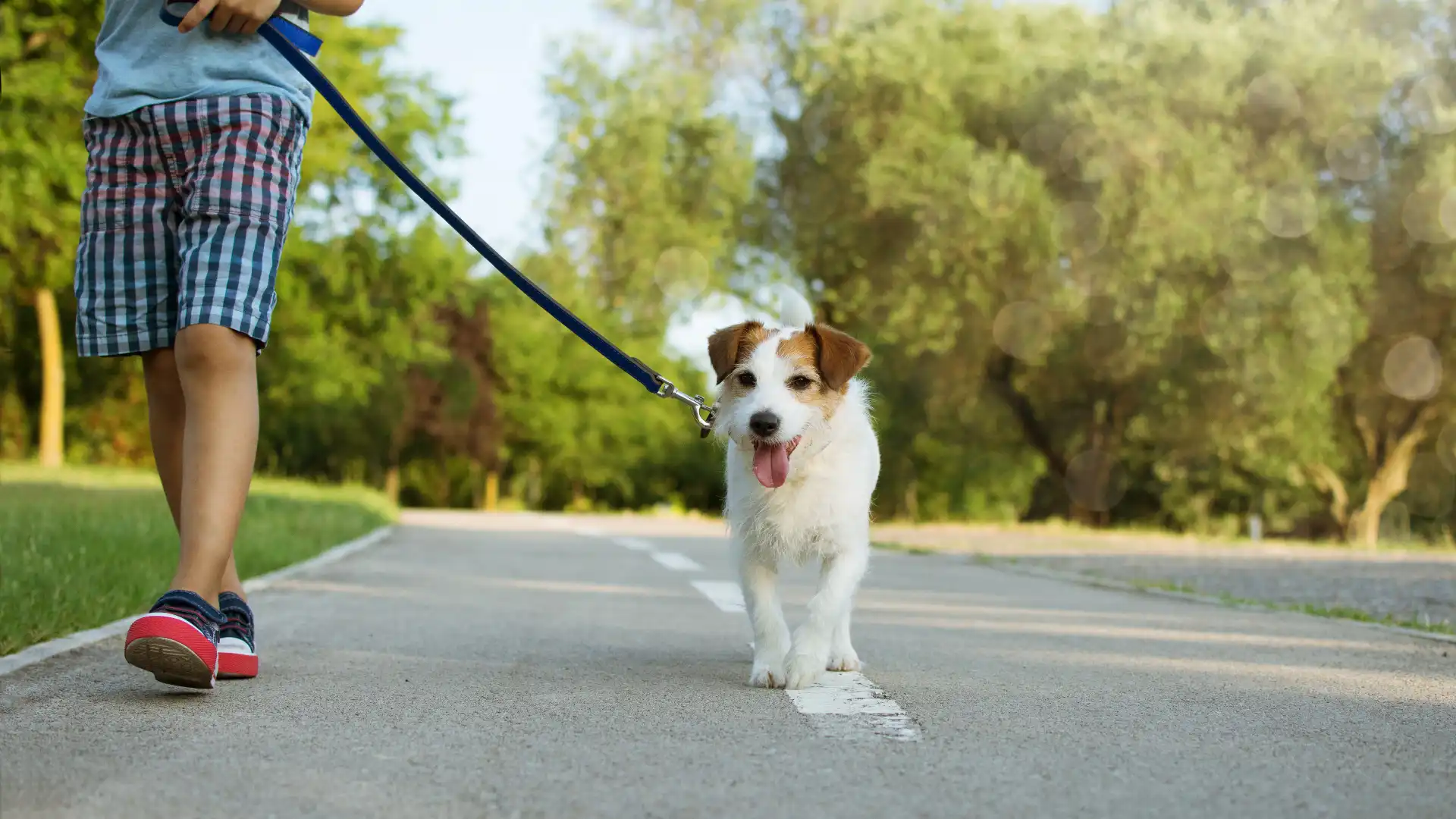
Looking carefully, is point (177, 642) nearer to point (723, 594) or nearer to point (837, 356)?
point (837, 356)

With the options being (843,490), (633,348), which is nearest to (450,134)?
(843,490)

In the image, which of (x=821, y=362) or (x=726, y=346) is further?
(x=726, y=346)

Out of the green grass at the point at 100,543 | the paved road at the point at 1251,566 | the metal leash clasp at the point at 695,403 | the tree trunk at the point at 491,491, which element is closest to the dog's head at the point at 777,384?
the metal leash clasp at the point at 695,403

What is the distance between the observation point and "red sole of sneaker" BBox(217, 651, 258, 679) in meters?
5.08

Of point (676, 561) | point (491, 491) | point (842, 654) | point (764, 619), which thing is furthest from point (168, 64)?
point (491, 491)

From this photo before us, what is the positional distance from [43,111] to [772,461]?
11848mm

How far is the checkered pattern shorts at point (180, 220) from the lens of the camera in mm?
4914

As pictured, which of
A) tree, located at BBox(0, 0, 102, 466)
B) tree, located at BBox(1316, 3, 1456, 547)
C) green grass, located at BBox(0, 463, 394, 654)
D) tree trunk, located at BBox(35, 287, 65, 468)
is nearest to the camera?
green grass, located at BBox(0, 463, 394, 654)

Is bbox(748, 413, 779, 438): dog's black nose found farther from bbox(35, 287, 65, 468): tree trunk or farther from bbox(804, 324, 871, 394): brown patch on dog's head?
bbox(35, 287, 65, 468): tree trunk

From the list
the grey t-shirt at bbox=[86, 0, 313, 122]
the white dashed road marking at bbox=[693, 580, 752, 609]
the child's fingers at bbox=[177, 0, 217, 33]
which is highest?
the child's fingers at bbox=[177, 0, 217, 33]

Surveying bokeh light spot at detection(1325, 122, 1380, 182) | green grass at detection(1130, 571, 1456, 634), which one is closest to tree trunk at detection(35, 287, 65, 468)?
bokeh light spot at detection(1325, 122, 1380, 182)

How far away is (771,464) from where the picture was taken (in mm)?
5602

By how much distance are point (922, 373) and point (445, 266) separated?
936 centimetres

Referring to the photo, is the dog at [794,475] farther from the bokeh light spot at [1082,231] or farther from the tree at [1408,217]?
the tree at [1408,217]
